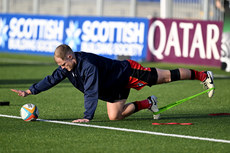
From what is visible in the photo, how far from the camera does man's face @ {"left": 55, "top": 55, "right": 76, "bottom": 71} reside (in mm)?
7852

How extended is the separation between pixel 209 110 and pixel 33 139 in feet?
13.8

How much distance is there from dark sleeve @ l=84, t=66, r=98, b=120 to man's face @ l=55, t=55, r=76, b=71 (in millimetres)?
243

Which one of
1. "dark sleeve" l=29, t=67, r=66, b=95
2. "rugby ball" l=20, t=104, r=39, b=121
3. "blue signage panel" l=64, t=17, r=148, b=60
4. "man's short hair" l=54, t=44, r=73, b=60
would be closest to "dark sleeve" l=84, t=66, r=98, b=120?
"man's short hair" l=54, t=44, r=73, b=60

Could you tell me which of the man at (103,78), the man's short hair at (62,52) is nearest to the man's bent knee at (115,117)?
the man at (103,78)

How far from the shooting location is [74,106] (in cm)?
1044

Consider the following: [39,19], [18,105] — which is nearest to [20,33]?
[39,19]

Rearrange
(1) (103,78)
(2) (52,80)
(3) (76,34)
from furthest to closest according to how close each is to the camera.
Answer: (3) (76,34), (2) (52,80), (1) (103,78)

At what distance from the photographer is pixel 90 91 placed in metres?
7.90

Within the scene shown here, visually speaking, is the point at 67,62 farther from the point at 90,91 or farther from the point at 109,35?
the point at 109,35

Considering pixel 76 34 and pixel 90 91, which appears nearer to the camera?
pixel 90 91

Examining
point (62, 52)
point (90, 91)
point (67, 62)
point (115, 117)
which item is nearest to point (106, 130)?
point (90, 91)

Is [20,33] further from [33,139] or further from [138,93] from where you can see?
[33,139]

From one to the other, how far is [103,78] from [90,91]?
42 cm

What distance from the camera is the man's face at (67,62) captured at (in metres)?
7.85
